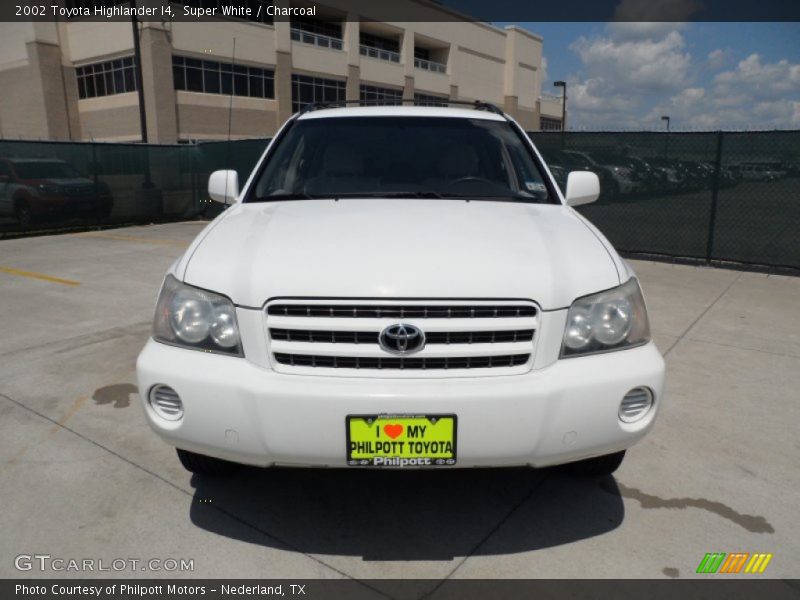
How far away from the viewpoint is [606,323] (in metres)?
2.28

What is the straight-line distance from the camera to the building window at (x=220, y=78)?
31.4 metres

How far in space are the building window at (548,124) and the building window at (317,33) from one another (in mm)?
29538

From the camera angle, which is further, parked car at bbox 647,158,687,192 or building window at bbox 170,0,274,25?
building window at bbox 170,0,274,25

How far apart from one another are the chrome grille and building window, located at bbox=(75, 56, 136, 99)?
3365 cm

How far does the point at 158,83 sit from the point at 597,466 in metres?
31.9

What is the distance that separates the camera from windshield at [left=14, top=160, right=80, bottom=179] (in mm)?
12055

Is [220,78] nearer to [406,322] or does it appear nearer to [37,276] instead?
[37,276]

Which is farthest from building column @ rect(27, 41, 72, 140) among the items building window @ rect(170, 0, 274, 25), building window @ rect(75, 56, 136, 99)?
building window @ rect(170, 0, 274, 25)

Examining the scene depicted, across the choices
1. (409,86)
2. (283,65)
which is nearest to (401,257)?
(283,65)

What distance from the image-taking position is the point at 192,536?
2.53m

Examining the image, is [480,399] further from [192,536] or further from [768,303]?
[768,303]

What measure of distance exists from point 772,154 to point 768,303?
9.54 feet

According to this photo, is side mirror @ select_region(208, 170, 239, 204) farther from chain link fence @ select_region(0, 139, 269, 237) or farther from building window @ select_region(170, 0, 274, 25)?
building window @ select_region(170, 0, 274, 25)

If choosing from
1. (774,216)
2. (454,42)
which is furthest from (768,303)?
(454,42)
